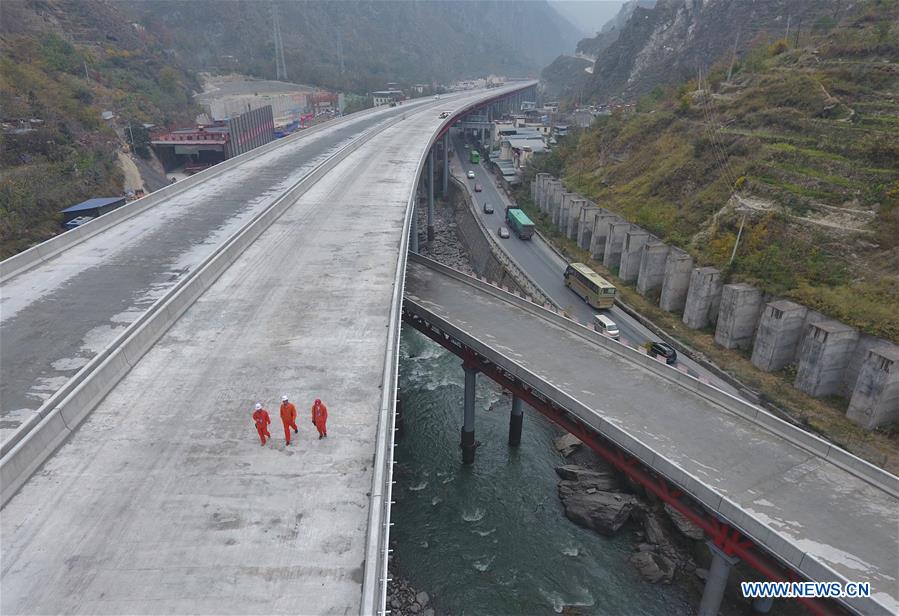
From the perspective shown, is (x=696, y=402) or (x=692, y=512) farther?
(x=696, y=402)

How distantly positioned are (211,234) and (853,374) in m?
32.6

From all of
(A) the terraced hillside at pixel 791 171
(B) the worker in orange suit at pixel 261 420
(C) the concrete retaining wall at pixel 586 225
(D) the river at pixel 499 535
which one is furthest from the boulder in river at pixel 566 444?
(C) the concrete retaining wall at pixel 586 225

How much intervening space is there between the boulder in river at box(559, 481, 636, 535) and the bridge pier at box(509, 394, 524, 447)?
449 cm

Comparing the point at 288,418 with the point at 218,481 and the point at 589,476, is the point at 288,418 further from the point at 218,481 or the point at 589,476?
the point at 589,476

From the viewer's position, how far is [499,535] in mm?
21500

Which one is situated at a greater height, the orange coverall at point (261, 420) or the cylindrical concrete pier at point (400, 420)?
the orange coverall at point (261, 420)

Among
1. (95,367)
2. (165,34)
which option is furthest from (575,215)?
(165,34)

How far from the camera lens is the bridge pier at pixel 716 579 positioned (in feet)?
49.2

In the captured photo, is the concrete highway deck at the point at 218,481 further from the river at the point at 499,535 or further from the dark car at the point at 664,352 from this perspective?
the dark car at the point at 664,352

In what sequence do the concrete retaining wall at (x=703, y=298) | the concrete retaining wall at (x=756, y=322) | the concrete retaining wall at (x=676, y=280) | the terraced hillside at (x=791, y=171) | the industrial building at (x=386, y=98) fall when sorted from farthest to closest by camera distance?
the industrial building at (x=386, y=98)
the concrete retaining wall at (x=676, y=280)
the concrete retaining wall at (x=703, y=298)
the terraced hillside at (x=791, y=171)
the concrete retaining wall at (x=756, y=322)

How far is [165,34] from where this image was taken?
392 ft

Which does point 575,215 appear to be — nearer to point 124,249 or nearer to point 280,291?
point 280,291

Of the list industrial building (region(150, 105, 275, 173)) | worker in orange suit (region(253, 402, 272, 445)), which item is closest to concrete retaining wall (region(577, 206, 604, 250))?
worker in orange suit (region(253, 402, 272, 445))

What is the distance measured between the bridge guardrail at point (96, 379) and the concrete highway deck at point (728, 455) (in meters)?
10.3
